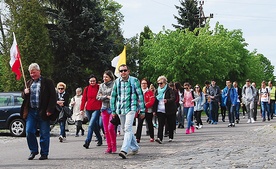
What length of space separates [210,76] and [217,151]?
39231 millimetres

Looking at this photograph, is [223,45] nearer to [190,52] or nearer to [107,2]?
[190,52]

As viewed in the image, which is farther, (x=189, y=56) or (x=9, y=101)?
(x=189, y=56)

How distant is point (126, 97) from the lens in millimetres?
10758

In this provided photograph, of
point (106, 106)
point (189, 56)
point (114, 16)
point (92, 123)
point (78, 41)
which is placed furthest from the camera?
point (114, 16)

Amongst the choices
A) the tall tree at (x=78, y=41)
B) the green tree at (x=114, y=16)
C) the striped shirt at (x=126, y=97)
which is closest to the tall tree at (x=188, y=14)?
the green tree at (x=114, y=16)

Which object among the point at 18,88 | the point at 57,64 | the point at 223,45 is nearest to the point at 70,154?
the point at 18,88

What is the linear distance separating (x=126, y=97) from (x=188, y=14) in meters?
61.2

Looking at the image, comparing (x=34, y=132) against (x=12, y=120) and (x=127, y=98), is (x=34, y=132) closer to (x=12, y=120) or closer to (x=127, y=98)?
(x=127, y=98)

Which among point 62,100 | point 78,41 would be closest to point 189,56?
point 78,41

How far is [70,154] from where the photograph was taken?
11.7 m

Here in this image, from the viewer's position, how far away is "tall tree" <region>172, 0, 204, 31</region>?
7062 cm

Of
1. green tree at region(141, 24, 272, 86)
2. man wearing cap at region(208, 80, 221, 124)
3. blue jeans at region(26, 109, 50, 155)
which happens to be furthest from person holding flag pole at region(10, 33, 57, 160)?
green tree at region(141, 24, 272, 86)

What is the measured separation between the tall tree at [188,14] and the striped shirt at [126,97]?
60062 mm

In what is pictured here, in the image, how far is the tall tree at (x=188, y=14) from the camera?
70.6m
